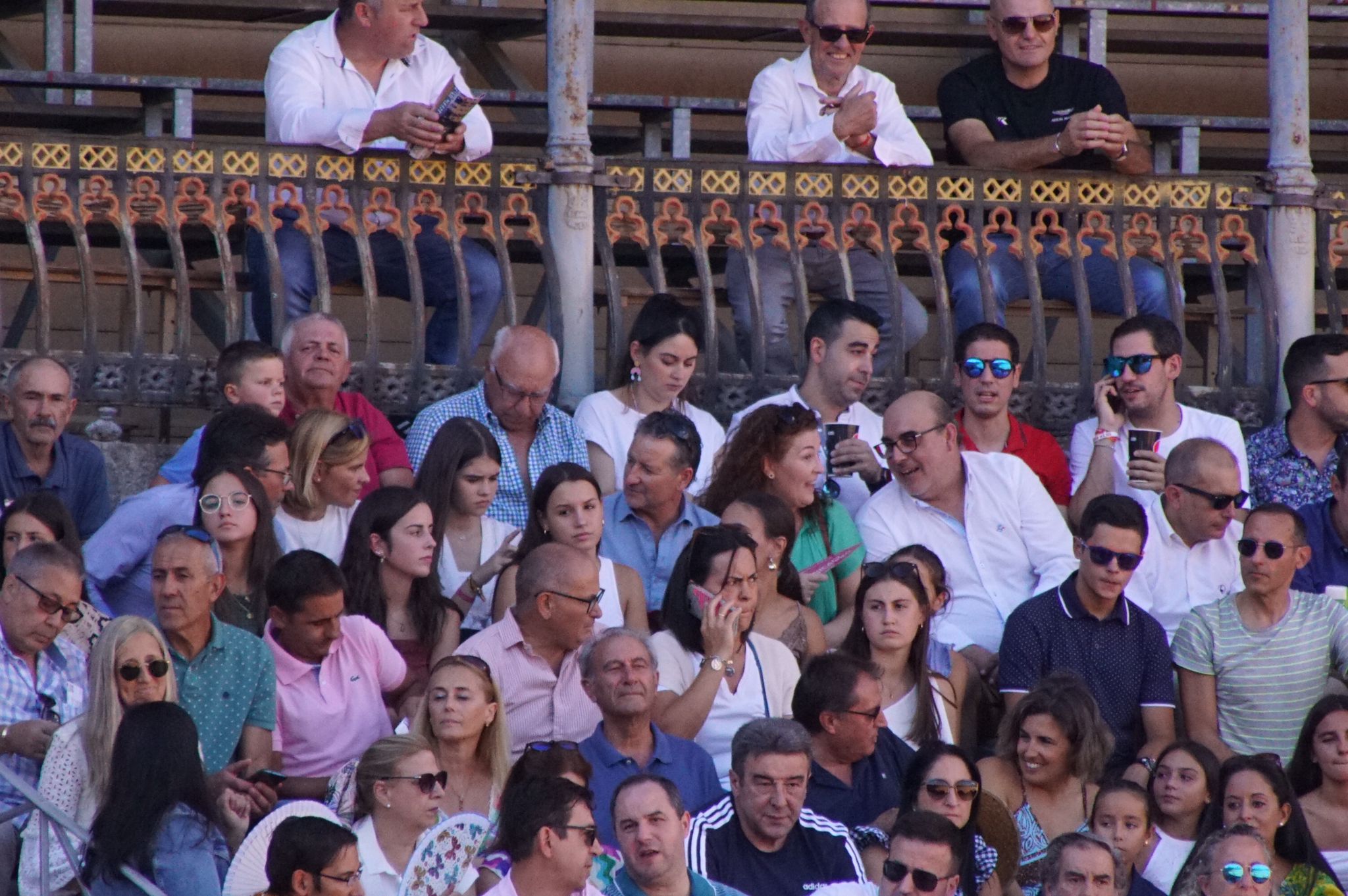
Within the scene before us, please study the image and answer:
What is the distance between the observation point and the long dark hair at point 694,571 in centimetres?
797

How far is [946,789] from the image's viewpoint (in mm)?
7379

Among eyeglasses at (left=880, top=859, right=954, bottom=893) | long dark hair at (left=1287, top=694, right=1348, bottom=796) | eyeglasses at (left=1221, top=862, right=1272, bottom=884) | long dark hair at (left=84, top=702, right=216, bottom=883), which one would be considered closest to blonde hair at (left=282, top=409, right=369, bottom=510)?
long dark hair at (left=84, top=702, right=216, bottom=883)

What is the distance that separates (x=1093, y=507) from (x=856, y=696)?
1.23 m

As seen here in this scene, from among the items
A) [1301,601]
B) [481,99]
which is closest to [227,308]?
[481,99]

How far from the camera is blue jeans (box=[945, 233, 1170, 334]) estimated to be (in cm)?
1000

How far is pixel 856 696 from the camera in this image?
304 inches

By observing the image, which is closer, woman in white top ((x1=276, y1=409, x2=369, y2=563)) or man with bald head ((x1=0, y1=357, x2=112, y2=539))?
woman in white top ((x1=276, y1=409, x2=369, y2=563))

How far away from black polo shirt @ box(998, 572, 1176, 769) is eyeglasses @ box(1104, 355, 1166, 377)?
117 centimetres

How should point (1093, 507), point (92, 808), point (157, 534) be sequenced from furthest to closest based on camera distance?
1. point (1093, 507)
2. point (157, 534)
3. point (92, 808)

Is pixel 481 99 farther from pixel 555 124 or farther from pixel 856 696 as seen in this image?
pixel 856 696

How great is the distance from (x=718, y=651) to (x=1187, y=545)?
6.90 feet

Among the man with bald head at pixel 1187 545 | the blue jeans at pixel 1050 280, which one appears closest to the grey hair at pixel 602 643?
the man with bald head at pixel 1187 545

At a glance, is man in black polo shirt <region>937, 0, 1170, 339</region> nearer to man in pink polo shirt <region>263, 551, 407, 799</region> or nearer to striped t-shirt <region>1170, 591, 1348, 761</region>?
striped t-shirt <region>1170, 591, 1348, 761</region>

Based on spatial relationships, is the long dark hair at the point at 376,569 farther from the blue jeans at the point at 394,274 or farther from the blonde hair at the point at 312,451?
the blue jeans at the point at 394,274
